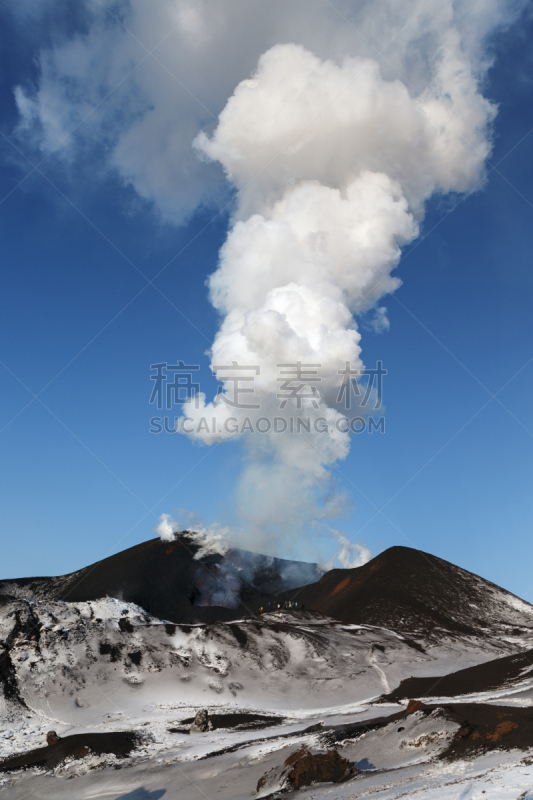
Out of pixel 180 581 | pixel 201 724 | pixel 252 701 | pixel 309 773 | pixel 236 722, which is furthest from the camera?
pixel 180 581

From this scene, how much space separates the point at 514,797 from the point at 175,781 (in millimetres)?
18649

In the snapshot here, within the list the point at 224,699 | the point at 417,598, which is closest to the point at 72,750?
the point at 224,699

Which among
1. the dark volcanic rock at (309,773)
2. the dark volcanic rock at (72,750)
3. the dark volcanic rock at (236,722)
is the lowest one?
→ the dark volcanic rock at (236,722)

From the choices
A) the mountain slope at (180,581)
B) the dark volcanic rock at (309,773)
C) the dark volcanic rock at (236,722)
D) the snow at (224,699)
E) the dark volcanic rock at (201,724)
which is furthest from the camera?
the mountain slope at (180,581)

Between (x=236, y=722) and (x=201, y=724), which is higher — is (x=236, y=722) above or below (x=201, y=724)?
below

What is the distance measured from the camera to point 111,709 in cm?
4503

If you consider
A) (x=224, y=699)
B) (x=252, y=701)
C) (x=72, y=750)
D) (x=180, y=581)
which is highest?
(x=180, y=581)

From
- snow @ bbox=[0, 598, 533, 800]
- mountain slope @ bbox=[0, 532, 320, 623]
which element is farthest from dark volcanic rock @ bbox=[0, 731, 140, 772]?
mountain slope @ bbox=[0, 532, 320, 623]

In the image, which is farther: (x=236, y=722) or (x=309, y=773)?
(x=236, y=722)

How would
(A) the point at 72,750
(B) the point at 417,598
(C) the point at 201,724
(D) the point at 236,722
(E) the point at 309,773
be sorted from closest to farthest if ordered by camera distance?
(E) the point at 309,773, (A) the point at 72,750, (C) the point at 201,724, (D) the point at 236,722, (B) the point at 417,598

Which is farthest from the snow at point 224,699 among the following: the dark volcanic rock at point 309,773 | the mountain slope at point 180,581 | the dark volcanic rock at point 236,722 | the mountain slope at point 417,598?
the mountain slope at point 180,581

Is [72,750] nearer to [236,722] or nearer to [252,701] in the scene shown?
[236,722]

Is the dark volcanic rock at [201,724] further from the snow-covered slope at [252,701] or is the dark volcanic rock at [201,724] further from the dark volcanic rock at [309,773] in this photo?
the dark volcanic rock at [309,773]

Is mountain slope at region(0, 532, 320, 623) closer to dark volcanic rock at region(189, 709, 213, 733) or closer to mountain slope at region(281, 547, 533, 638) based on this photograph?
mountain slope at region(281, 547, 533, 638)
